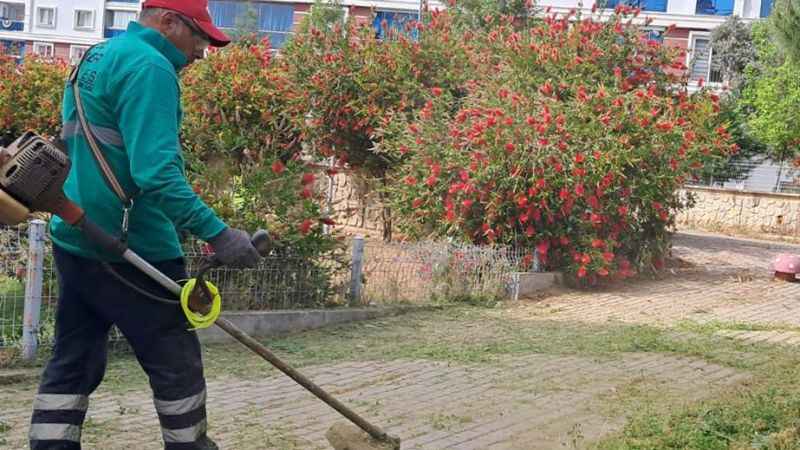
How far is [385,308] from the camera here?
30.6 ft

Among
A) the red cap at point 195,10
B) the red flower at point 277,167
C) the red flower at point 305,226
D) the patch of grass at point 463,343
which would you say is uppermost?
the red cap at point 195,10

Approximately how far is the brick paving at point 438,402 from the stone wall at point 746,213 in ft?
55.1

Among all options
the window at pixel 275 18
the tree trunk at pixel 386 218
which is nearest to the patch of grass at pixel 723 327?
the tree trunk at pixel 386 218

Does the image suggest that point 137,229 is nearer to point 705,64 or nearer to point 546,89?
point 546,89

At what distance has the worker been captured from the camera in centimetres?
380

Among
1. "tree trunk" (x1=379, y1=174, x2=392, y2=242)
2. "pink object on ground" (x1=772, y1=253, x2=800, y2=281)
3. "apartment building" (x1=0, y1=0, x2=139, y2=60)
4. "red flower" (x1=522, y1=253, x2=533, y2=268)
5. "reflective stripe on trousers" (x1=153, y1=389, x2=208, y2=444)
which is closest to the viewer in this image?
"reflective stripe on trousers" (x1=153, y1=389, x2=208, y2=444)

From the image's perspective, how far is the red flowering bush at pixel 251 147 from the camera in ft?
28.2

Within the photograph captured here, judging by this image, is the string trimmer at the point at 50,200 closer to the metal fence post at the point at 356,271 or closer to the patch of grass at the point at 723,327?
the metal fence post at the point at 356,271

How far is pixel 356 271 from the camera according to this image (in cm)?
920

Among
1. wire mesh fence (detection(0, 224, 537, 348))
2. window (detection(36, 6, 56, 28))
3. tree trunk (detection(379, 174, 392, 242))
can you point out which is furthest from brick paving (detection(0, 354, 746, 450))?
window (detection(36, 6, 56, 28))

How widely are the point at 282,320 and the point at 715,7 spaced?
137 feet

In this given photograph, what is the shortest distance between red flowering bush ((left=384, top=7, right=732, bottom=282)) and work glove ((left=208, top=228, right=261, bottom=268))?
7.43 meters

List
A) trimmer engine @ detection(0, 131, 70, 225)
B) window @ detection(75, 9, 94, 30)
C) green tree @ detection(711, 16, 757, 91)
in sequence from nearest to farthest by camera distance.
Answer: trimmer engine @ detection(0, 131, 70, 225) < green tree @ detection(711, 16, 757, 91) < window @ detection(75, 9, 94, 30)

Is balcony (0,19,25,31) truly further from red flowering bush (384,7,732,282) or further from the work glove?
the work glove
